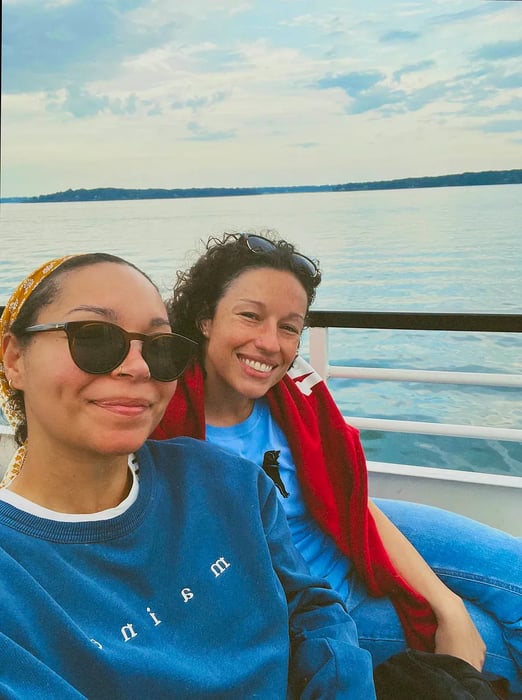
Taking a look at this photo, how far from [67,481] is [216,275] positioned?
0.73 meters

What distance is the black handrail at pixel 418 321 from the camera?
2.03m

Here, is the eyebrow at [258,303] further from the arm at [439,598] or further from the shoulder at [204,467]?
the arm at [439,598]

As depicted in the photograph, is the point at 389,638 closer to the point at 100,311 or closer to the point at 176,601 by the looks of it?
the point at 176,601

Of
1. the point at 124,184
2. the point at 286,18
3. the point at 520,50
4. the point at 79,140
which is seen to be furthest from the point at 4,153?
the point at 520,50

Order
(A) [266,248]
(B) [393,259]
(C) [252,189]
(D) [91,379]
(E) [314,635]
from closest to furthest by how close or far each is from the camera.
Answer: (D) [91,379] → (E) [314,635] → (A) [266,248] → (B) [393,259] → (C) [252,189]

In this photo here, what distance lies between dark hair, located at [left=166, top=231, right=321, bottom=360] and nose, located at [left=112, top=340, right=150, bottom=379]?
1.77 feet

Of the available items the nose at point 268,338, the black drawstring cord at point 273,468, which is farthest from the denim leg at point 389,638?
the nose at point 268,338

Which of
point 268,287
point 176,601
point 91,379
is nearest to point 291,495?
point 268,287

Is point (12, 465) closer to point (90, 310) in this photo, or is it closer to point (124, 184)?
point (90, 310)

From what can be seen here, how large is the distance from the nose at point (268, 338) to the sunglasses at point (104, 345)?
443 mm

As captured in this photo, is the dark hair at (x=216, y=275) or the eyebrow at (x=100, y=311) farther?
the dark hair at (x=216, y=275)

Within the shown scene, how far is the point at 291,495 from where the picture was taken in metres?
1.53

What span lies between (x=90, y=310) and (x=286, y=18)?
21.2 m

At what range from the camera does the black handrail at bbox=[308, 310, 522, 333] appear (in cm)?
203
